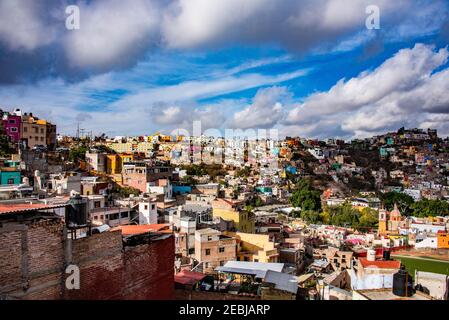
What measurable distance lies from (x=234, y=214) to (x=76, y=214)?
50.1 feet

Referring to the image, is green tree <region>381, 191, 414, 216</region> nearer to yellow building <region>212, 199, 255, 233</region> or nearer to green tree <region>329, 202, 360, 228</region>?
green tree <region>329, 202, 360, 228</region>

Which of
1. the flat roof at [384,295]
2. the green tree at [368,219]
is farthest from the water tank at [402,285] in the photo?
the green tree at [368,219]

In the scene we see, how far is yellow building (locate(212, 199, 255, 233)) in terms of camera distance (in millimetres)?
21016

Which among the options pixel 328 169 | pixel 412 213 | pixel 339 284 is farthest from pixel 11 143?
pixel 328 169

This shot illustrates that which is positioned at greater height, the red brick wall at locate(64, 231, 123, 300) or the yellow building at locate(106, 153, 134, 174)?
the yellow building at locate(106, 153, 134, 174)

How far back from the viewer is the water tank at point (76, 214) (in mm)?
6084

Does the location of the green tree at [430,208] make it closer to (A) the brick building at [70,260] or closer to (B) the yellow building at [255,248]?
(B) the yellow building at [255,248]

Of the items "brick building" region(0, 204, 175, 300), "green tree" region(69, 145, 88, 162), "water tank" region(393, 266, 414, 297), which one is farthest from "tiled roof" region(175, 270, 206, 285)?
"green tree" region(69, 145, 88, 162)

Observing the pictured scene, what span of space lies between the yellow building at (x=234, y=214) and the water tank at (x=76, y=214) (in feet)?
49.0

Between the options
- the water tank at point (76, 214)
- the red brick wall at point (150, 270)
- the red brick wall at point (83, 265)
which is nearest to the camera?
the red brick wall at point (83, 265)

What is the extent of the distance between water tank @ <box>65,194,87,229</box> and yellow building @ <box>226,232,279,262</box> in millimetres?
11710

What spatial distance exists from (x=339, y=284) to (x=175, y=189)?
1922cm

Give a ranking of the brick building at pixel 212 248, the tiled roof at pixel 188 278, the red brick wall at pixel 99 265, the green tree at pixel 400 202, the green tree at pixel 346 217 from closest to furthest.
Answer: the red brick wall at pixel 99 265, the tiled roof at pixel 188 278, the brick building at pixel 212 248, the green tree at pixel 346 217, the green tree at pixel 400 202

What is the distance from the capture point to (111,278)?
236 inches
